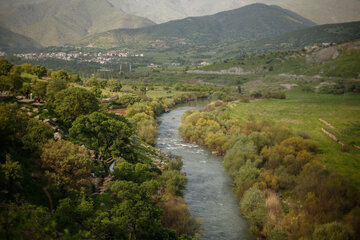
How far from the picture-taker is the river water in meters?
47.6

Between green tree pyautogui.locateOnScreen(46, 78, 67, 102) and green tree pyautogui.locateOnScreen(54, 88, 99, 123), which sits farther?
green tree pyautogui.locateOnScreen(46, 78, 67, 102)

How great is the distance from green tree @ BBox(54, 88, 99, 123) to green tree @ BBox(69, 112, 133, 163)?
7349mm

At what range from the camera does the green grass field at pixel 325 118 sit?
61.3 metres

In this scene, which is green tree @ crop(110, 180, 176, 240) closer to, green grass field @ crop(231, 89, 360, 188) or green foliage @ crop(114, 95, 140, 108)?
green grass field @ crop(231, 89, 360, 188)

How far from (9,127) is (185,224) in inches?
1174

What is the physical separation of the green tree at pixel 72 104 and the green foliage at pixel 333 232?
51.0 metres

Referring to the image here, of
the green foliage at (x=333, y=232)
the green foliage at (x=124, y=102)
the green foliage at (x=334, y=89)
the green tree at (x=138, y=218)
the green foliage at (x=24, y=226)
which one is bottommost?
the green foliage at (x=333, y=232)

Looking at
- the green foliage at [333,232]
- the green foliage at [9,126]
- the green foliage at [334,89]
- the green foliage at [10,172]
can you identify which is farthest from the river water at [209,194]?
the green foliage at [334,89]

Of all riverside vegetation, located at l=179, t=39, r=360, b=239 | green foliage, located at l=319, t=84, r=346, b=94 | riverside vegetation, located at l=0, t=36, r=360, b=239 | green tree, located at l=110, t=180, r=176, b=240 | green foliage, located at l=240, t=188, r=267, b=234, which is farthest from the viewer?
green foliage, located at l=319, t=84, r=346, b=94

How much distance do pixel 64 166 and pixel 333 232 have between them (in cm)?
3697

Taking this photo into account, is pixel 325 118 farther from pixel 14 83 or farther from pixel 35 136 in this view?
pixel 14 83

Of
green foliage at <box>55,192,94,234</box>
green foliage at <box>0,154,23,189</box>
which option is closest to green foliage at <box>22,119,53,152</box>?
green foliage at <box>0,154,23,189</box>

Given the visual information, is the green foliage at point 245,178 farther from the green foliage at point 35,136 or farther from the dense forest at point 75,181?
the green foliage at point 35,136

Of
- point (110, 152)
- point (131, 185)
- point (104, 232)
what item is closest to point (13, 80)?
point (110, 152)
